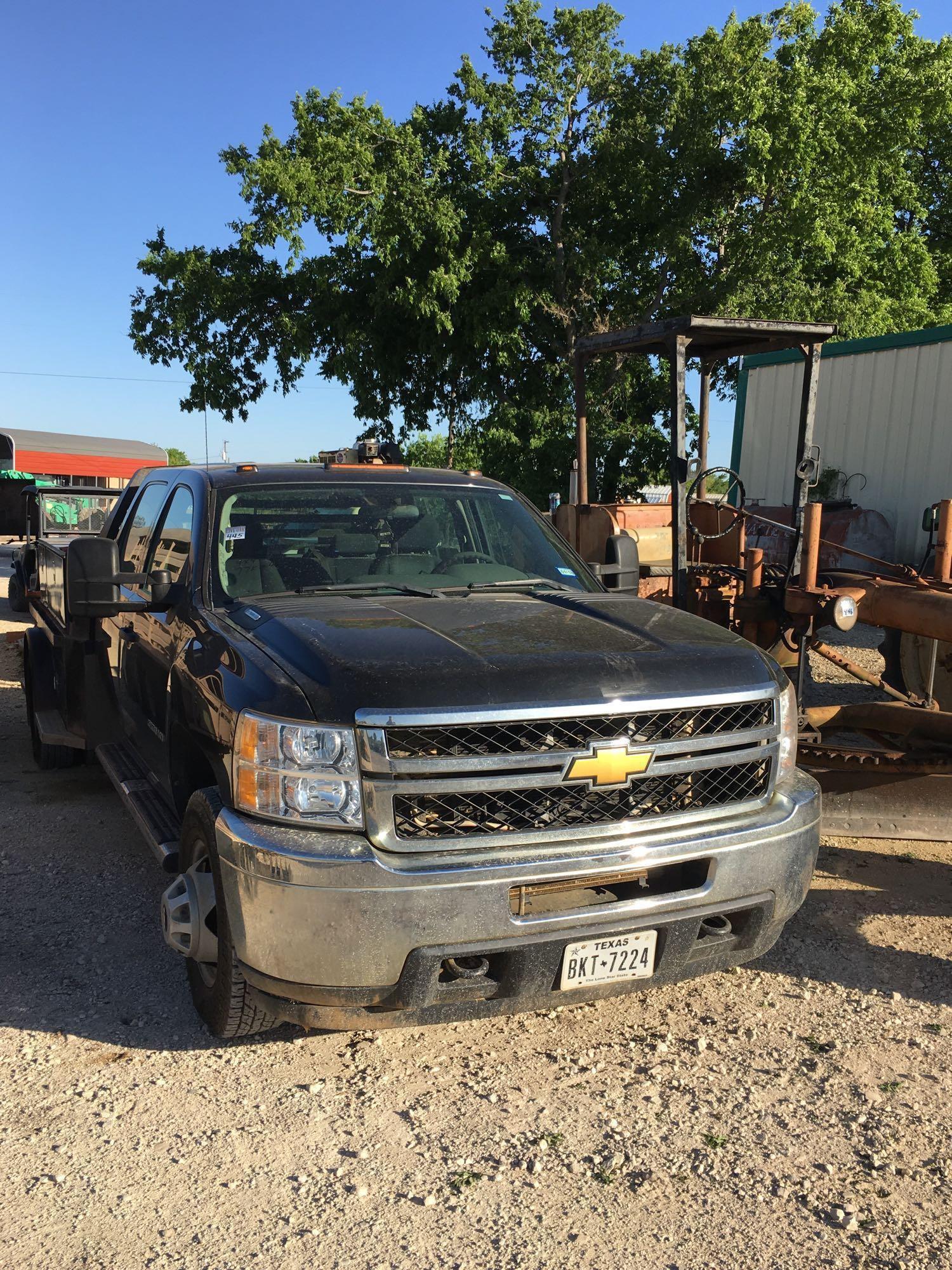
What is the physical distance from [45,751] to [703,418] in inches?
A: 197

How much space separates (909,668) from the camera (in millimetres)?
8109

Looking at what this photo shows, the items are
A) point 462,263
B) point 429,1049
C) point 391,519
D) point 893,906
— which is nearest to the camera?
point 429,1049

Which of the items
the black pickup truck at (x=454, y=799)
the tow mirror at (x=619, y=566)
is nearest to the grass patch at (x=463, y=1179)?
the black pickup truck at (x=454, y=799)

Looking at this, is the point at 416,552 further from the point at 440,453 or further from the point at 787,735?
the point at 440,453

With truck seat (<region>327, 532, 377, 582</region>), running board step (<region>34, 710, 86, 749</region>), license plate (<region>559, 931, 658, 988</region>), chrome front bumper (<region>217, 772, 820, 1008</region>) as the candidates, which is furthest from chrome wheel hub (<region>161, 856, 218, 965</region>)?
running board step (<region>34, 710, 86, 749</region>)

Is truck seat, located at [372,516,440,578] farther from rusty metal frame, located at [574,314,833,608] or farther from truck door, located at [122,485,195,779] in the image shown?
rusty metal frame, located at [574,314,833,608]

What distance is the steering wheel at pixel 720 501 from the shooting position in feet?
22.2

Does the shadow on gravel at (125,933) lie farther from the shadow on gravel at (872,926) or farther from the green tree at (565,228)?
the green tree at (565,228)

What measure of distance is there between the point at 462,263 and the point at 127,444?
16.6m

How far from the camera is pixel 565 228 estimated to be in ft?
81.8

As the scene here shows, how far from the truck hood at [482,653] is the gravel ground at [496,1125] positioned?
4.04 feet

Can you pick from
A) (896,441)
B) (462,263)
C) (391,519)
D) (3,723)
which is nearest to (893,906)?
(391,519)

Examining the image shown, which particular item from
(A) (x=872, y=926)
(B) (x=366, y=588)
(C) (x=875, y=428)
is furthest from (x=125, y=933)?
(C) (x=875, y=428)

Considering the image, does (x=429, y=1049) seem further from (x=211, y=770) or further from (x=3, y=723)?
(x=3, y=723)
